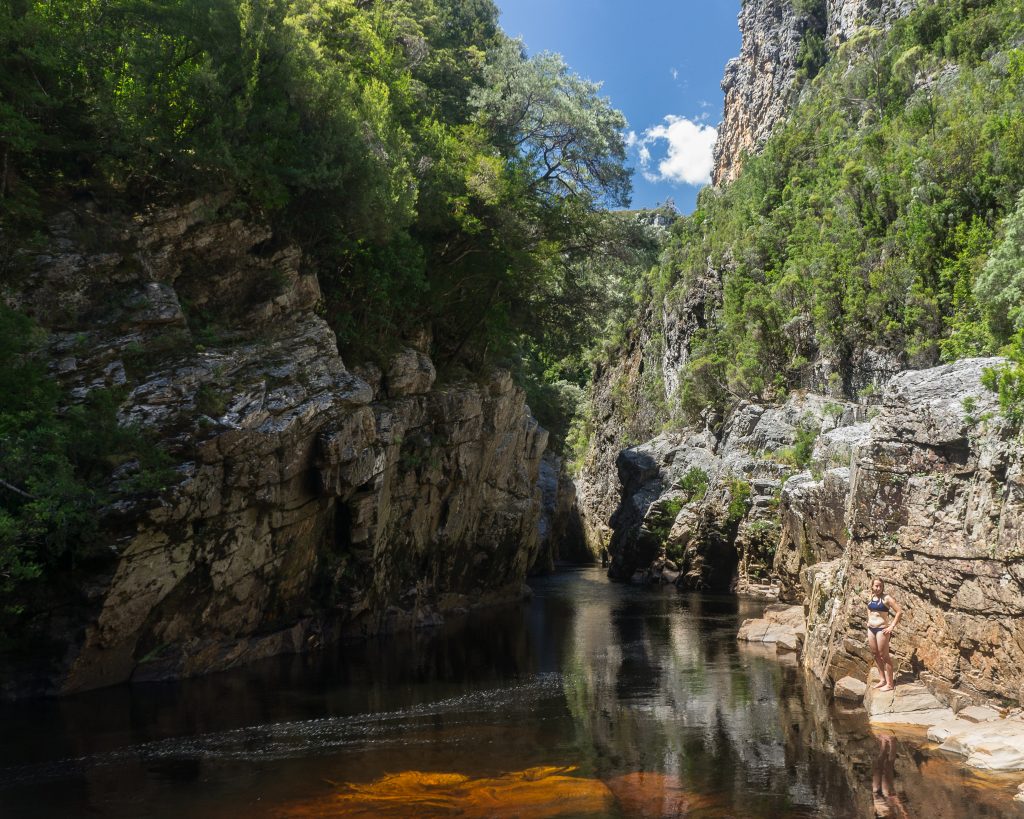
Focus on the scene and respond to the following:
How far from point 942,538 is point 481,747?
29.0 feet

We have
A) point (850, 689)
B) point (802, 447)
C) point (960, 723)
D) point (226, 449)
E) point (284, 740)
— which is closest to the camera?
point (960, 723)

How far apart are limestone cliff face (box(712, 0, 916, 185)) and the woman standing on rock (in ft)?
230

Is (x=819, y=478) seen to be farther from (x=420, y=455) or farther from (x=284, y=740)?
(x=284, y=740)

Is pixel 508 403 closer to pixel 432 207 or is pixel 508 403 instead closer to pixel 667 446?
pixel 432 207

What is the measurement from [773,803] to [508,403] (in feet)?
84.8

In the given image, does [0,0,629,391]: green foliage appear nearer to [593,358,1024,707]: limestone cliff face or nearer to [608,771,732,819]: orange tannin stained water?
[593,358,1024,707]: limestone cliff face

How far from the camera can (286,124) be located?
71.3 feet

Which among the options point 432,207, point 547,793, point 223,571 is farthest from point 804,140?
point 547,793

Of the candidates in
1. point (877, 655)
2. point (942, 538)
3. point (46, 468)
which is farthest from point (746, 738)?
point (46, 468)

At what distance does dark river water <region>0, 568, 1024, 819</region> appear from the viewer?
10477mm

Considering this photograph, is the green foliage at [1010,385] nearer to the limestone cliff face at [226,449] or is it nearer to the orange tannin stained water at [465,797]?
the orange tannin stained water at [465,797]

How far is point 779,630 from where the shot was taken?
2434 cm

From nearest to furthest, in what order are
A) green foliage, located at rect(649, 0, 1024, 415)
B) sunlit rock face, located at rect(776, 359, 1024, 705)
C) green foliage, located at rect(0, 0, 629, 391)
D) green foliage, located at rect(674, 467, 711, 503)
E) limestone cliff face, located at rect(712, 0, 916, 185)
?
sunlit rock face, located at rect(776, 359, 1024, 705)
green foliage, located at rect(0, 0, 629, 391)
green foliage, located at rect(649, 0, 1024, 415)
green foliage, located at rect(674, 467, 711, 503)
limestone cliff face, located at rect(712, 0, 916, 185)

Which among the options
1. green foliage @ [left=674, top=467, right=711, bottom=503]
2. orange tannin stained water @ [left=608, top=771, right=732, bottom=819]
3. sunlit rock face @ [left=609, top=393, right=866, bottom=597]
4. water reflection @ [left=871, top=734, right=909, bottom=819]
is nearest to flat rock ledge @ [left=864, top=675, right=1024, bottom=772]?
water reflection @ [left=871, top=734, right=909, bottom=819]
